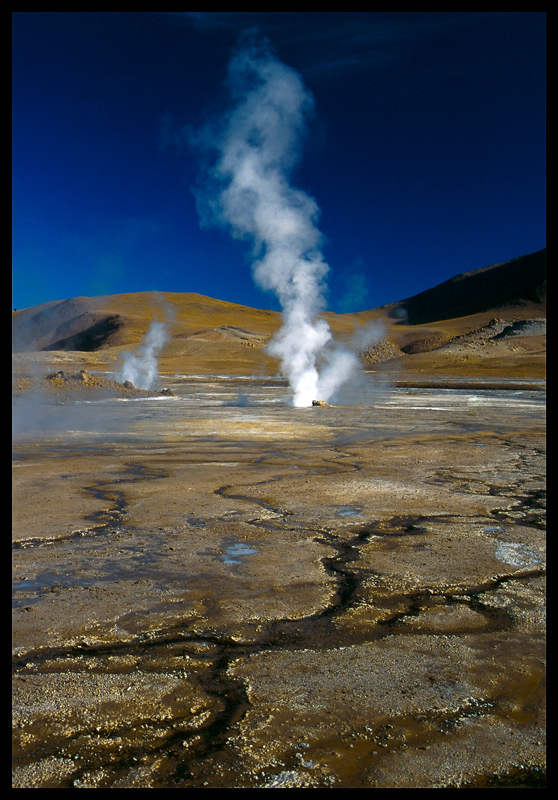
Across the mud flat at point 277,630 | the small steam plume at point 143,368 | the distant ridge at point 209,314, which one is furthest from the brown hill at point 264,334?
the small steam plume at point 143,368

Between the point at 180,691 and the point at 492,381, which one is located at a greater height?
the point at 492,381

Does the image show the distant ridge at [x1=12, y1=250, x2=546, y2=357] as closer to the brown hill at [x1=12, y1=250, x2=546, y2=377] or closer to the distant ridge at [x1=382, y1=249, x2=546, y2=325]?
the distant ridge at [x1=382, y1=249, x2=546, y2=325]

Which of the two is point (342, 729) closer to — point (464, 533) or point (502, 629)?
point (502, 629)

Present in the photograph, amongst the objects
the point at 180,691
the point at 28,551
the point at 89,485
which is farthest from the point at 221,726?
the point at 89,485

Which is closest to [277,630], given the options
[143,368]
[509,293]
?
[143,368]

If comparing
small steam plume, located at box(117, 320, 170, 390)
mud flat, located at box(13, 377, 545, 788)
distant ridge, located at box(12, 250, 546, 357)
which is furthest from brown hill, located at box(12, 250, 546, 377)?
small steam plume, located at box(117, 320, 170, 390)
